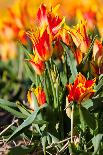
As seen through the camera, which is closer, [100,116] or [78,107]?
[78,107]

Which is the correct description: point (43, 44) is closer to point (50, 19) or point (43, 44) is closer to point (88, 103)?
point (50, 19)

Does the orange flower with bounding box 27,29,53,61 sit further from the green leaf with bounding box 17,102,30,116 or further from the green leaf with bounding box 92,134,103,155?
the green leaf with bounding box 92,134,103,155

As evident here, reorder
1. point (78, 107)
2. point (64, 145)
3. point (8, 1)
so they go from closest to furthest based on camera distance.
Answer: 1. point (78, 107)
2. point (64, 145)
3. point (8, 1)

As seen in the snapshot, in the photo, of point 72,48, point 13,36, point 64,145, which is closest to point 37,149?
point 64,145

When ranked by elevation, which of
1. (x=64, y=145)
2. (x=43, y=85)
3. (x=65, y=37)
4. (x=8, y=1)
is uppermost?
(x=8, y=1)

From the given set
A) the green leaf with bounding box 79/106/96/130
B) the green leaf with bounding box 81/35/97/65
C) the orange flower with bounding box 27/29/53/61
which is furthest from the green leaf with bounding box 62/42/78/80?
the green leaf with bounding box 79/106/96/130

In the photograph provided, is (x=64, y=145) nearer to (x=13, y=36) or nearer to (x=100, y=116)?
(x=100, y=116)

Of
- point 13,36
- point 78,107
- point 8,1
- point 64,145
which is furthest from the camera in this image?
point 8,1
